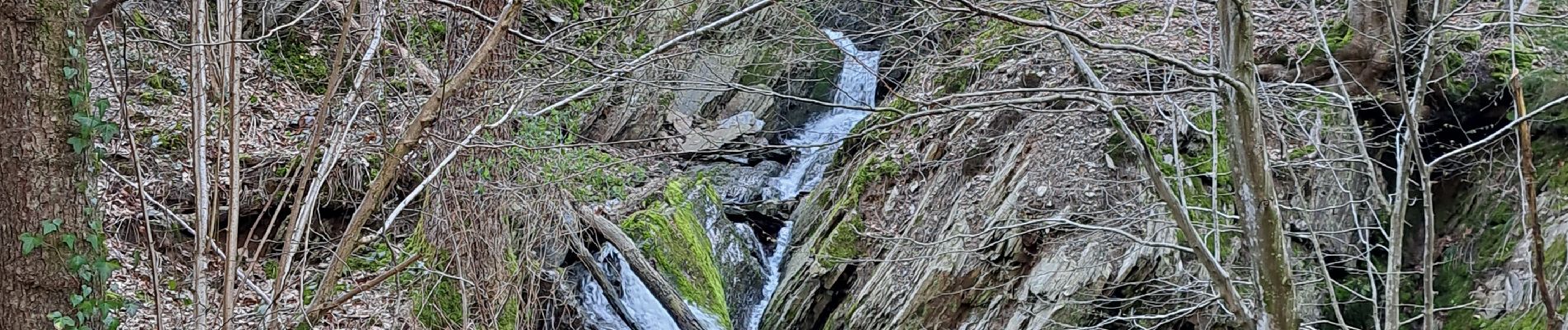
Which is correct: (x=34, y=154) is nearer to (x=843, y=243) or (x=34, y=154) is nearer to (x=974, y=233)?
(x=974, y=233)

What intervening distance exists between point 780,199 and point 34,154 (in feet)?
25.8

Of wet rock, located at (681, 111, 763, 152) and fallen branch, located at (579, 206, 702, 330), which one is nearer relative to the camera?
fallen branch, located at (579, 206, 702, 330)

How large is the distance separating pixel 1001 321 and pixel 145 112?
21.7ft

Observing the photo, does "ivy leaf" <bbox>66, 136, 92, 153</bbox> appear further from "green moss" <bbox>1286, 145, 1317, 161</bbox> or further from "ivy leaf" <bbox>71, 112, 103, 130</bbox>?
"green moss" <bbox>1286, 145, 1317, 161</bbox>

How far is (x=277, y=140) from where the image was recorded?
690 cm

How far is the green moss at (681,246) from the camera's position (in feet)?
24.9

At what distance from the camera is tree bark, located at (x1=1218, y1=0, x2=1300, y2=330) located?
3295 mm

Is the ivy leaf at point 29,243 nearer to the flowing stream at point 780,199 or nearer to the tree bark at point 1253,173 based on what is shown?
the flowing stream at point 780,199

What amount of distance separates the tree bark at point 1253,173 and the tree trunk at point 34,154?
12.3 ft

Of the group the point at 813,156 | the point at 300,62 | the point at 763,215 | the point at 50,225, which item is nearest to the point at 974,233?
the point at 50,225

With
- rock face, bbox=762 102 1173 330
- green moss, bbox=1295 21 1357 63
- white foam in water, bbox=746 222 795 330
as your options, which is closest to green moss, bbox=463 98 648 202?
white foam in water, bbox=746 222 795 330

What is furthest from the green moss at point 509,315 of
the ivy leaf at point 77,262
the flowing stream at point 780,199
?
the ivy leaf at point 77,262

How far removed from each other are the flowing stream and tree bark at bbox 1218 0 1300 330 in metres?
1.35

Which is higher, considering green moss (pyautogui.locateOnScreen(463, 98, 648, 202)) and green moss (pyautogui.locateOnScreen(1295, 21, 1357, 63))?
green moss (pyautogui.locateOnScreen(1295, 21, 1357, 63))
